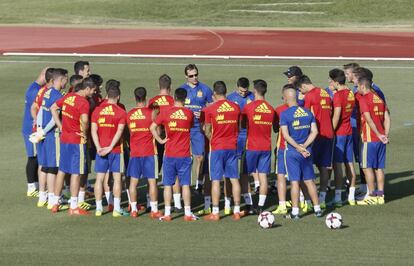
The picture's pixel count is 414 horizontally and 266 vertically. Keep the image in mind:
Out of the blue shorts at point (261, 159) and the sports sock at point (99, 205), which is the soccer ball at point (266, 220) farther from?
the sports sock at point (99, 205)

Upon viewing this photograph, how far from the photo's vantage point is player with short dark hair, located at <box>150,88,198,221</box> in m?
16.8

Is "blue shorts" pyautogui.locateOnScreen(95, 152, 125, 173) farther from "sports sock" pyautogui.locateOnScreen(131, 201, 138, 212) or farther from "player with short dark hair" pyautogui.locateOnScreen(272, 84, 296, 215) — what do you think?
"player with short dark hair" pyautogui.locateOnScreen(272, 84, 296, 215)

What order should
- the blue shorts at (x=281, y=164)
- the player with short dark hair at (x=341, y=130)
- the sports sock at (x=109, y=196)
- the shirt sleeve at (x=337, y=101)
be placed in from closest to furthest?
1. the blue shorts at (x=281, y=164)
2. the sports sock at (x=109, y=196)
3. the shirt sleeve at (x=337, y=101)
4. the player with short dark hair at (x=341, y=130)

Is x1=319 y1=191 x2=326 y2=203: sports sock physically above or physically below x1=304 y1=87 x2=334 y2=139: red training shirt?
below

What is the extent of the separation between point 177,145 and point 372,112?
372 centimetres

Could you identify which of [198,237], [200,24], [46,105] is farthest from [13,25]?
[198,237]

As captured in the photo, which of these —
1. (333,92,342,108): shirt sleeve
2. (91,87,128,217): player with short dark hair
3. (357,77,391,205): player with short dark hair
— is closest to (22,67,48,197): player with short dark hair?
(91,87,128,217): player with short dark hair

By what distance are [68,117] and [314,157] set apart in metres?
4.40

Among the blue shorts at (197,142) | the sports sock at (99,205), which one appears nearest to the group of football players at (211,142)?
the sports sock at (99,205)

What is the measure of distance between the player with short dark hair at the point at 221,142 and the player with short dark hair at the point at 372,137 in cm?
253

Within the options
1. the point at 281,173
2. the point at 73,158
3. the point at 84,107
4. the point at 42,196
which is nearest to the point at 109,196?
the point at 73,158

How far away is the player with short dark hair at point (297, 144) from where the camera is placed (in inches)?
661

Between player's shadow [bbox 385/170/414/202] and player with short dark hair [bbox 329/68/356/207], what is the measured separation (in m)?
0.96

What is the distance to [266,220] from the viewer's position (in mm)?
16156
